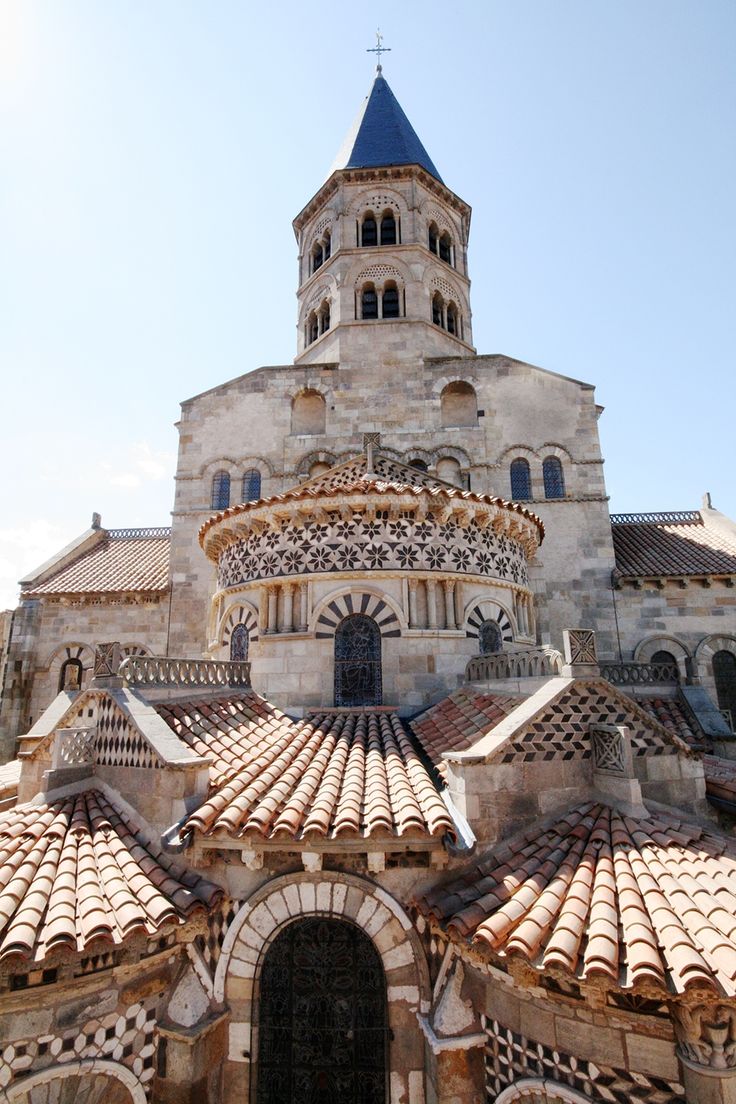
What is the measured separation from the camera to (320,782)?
8180 millimetres

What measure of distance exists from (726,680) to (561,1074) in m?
16.6

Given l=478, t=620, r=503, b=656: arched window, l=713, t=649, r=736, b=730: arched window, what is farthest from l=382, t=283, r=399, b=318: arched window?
l=713, t=649, r=736, b=730: arched window

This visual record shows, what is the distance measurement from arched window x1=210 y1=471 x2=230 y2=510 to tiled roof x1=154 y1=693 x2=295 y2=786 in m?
11.8

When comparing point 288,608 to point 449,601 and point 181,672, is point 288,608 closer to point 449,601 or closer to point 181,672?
point 181,672

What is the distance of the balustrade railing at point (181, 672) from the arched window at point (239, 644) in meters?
0.60

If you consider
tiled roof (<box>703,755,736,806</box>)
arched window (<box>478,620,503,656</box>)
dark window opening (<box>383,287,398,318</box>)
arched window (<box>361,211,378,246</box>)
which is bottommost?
tiled roof (<box>703,755,736,806</box>)

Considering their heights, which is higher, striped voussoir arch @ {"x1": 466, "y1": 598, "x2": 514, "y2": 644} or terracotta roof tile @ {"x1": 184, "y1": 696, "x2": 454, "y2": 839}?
striped voussoir arch @ {"x1": 466, "y1": 598, "x2": 514, "y2": 644}

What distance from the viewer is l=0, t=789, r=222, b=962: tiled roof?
571cm

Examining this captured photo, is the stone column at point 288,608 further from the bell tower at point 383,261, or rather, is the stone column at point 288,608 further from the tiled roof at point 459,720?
the bell tower at point 383,261

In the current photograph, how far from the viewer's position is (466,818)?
7238 millimetres

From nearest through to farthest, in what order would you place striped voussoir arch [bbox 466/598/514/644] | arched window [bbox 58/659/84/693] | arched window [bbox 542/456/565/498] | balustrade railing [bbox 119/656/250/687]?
1. balustrade railing [bbox 119/656/250/687]
2. striped voussoir arch [bbox 466/598/514/644]
3. arched window [bbox 58/659/84/693]
4. arched window [bbox 542/456/565/498]

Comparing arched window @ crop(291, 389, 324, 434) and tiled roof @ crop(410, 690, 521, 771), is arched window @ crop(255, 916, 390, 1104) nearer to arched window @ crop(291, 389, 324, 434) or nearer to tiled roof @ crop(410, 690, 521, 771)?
tiled roof @ crop(410, 690, 521, 771)

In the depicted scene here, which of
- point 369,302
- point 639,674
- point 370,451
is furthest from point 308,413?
point 639,674

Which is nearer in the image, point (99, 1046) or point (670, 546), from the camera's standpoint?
point (99, 1046)
